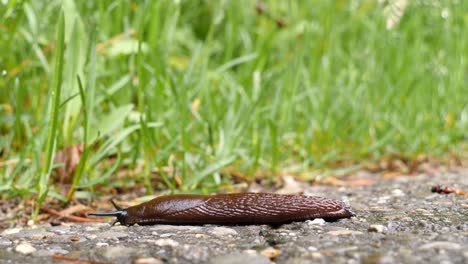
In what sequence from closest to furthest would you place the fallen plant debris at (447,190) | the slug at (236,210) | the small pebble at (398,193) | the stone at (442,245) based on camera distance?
1. the stone at (442,245)
2. the slug at (236,210)
3. the fallen plant debris at (447,190)
4. the small pebble at (398,193)

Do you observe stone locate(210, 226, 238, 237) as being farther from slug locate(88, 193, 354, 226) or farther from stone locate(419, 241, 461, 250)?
stone locate(419, 241, 461, 250)

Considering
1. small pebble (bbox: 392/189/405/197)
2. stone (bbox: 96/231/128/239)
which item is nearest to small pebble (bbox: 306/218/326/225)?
stone (bbox: 96/231/128/239)

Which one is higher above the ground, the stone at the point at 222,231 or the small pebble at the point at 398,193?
the small pebble at the point at 398,193

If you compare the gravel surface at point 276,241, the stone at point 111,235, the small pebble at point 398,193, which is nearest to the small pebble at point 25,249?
the gravel surface at point 276,241

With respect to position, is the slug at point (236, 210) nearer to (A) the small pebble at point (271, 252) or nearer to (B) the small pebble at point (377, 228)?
(B) the small pebble at point (377, 228)

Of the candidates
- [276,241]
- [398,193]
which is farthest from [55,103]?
[398,193]

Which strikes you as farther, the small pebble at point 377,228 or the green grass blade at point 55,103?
the green grass blade at point 55,103

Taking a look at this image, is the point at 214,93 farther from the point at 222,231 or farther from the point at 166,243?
the point at 166,243

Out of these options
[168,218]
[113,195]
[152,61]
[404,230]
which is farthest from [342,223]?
[152,61]
